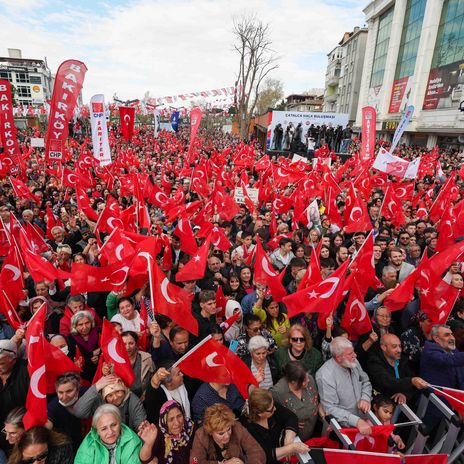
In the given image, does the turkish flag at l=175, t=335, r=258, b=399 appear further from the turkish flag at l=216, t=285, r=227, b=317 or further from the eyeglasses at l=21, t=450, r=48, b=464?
the turkish flag at l=216, t=285, r=227, b=317

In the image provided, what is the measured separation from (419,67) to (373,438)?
38.4 m

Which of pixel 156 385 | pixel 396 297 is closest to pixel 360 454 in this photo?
pixel 156 385

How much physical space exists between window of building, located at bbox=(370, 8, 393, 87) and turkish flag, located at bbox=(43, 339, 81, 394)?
47.1 metres

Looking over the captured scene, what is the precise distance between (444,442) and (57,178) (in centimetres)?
1243

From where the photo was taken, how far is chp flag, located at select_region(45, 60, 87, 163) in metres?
8.15

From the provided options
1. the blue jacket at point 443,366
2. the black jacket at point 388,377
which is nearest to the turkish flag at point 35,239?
the black jacket at point 388,377

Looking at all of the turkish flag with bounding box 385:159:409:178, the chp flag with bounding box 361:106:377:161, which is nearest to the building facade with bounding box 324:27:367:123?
the chp flag with bounding box 361:106:377:161

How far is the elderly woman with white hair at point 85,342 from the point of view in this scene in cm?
348

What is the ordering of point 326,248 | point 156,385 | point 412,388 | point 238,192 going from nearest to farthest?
point 156,385, point 412,388, point 326,248, point 238,192

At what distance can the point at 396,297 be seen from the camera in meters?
4.16

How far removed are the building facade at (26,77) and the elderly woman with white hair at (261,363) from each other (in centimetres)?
8268

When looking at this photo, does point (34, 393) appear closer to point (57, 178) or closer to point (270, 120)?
point (57, 178)

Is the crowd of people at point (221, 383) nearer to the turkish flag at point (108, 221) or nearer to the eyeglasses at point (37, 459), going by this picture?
the eyeglasses at point (37, 459)

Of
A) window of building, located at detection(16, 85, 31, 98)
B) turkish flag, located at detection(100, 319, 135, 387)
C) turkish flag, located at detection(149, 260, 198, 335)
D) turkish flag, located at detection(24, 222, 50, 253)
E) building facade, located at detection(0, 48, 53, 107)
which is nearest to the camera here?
turkish flag, located at detection(100, 319, 135, 387)
